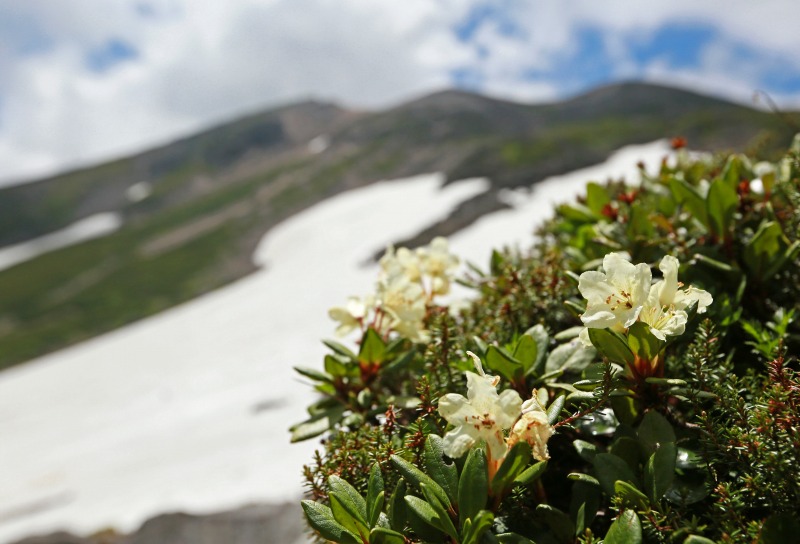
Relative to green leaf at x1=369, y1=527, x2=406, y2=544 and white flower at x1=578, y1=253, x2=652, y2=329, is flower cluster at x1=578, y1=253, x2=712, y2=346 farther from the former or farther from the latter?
green leaf at x1=369, y1=527, x2=406, y2=544

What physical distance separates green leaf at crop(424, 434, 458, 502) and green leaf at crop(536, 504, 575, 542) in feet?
1.04

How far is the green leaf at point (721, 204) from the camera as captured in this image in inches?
98.7

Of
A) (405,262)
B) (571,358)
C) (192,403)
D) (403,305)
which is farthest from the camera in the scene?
(192,403)

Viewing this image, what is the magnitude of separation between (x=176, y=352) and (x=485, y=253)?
32.1 ft

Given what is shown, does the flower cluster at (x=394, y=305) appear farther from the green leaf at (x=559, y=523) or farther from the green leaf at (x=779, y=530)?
the green leaf at (x=779, y=530)

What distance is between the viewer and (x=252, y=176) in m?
109

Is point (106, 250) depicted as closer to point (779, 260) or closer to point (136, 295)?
point (136, 295)

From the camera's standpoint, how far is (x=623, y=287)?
1715mm

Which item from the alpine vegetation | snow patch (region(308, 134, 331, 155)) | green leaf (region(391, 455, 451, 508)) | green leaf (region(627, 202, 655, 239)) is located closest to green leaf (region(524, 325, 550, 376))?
the alpine vegetation

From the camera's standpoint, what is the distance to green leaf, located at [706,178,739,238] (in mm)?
2508

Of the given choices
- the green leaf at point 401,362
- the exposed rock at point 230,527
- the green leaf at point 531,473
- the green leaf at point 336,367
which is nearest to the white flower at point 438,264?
the green leaf at point 401,362

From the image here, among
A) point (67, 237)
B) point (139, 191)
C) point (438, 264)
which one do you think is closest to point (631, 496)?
point (438, 264)

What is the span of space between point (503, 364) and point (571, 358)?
0.31 m

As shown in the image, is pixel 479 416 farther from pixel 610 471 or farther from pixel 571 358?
pixel 571 358
